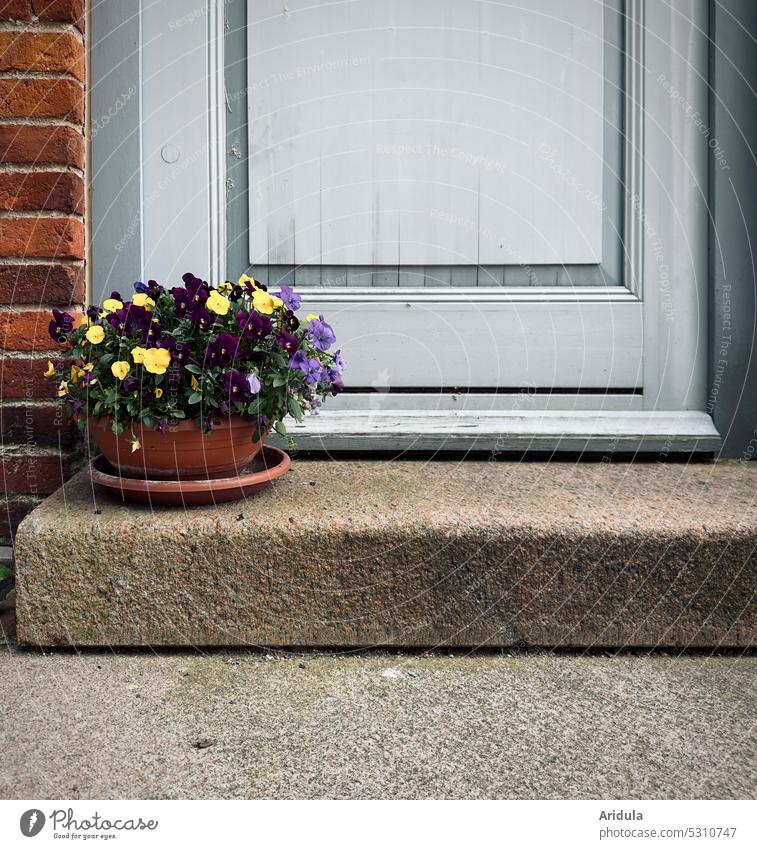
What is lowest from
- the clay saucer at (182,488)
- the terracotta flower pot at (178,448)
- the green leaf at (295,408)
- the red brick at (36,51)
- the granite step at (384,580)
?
the granite step at (384,580)

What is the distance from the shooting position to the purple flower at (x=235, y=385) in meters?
1.27

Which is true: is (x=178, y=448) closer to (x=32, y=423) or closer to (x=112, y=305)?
(x=112, y=305)


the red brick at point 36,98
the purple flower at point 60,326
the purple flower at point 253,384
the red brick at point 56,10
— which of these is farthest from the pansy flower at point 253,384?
the red brick at point 56,10

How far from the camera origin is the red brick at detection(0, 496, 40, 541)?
5.18 ft

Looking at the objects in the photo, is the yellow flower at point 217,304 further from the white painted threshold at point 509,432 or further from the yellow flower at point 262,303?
the white painted threshold at point 509,432

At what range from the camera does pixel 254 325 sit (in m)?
1.30

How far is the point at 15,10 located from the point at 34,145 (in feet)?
0.97

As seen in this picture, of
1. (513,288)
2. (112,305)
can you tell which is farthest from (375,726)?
(513,288)

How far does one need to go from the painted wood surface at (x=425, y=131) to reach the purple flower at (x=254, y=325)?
1.63 ft

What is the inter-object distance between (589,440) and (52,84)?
1.44m

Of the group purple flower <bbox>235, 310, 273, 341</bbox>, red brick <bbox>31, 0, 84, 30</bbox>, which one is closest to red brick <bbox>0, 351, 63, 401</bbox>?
purple flower <bbox>235, 310, 273, 341</bbox>

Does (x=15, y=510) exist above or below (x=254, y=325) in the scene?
below

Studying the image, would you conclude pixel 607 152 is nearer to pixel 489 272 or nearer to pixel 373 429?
pixel 489 272

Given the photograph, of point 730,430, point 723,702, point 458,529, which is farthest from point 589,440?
point 723,702
